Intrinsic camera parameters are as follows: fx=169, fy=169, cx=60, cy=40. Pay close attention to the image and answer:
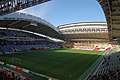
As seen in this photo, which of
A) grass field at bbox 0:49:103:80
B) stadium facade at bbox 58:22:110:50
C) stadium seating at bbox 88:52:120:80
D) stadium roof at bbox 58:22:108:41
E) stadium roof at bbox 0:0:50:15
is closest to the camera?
stadium seating at bbox 88:52:120:80

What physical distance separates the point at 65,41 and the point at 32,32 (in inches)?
972

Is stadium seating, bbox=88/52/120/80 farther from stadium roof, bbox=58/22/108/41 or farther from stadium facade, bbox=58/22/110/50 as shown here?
stadium roof, bbox=58/22/108/41

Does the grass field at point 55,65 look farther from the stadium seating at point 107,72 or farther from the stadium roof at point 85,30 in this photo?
the stadium roof at point 85,30

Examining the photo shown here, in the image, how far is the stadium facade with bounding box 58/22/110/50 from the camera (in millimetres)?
81750

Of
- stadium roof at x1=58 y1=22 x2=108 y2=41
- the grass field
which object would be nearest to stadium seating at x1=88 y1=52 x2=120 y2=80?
the grass field

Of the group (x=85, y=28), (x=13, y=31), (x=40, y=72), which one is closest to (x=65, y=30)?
(x=85, y=28)

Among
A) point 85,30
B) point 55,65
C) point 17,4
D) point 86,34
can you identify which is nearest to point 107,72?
point 55,65

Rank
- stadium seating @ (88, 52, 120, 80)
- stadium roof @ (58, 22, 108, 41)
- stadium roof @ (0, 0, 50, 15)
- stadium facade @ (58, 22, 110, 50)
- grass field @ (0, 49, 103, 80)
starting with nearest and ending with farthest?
stadium seating @ (88, 52, 120, 80) < grass field @ (0, 49, 103, 80) < stadium roof @ (0, 0, 50, 15) < stadium roof @ (58, 22, 108, 41) < stadium facade @ (58, 22, 110, 50)

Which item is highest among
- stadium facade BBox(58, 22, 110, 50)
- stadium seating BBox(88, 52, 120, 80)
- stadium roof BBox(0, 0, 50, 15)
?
stadium roof BBox(0, 0, 50, 15)

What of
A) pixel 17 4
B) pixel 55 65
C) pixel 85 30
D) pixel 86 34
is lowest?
pixel 55 65

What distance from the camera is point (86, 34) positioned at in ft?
283

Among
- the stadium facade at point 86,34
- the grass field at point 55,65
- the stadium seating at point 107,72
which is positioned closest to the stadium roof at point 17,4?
the grass field at point 55,65

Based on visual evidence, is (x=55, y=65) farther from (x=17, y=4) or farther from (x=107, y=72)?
(x=17, y=4)

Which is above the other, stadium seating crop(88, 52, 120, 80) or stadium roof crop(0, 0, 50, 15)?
stadium roof crop(0, 0, 50, 15)
